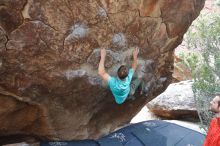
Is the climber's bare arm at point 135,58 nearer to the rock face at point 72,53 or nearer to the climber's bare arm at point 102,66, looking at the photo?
the rock face at point 72,53

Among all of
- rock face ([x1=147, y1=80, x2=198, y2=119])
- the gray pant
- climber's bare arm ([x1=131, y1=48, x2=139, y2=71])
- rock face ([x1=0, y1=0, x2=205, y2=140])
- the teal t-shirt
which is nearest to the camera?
rock face ([x1=0, y1=0, x2=205, y2=140])

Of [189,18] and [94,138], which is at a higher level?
[189,18]

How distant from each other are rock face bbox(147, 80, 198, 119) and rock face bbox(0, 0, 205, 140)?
→ 1868 mm

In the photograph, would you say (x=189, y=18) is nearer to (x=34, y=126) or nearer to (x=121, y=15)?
(x=121, y=15)

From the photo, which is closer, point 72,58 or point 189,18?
point 72,58

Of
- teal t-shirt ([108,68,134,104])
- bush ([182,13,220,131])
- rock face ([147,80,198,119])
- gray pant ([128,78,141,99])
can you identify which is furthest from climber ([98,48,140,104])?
rock face ([147,80,198,119])

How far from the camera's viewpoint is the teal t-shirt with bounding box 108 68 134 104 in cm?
407

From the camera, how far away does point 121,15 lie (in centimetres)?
397

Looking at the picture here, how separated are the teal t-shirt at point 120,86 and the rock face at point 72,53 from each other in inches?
5.1

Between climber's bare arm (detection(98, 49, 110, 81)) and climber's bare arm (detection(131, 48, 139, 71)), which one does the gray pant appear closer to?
climber's bare arm (detection(131, 48, 139, 71))

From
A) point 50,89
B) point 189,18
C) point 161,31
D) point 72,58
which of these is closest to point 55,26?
point 72,58

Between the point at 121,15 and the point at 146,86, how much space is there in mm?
1209

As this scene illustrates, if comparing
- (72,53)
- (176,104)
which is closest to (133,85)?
(72,53)

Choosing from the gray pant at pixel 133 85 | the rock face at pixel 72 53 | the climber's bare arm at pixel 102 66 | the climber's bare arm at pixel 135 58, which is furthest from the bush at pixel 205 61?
the climber's bare arm at pixel 102 66
